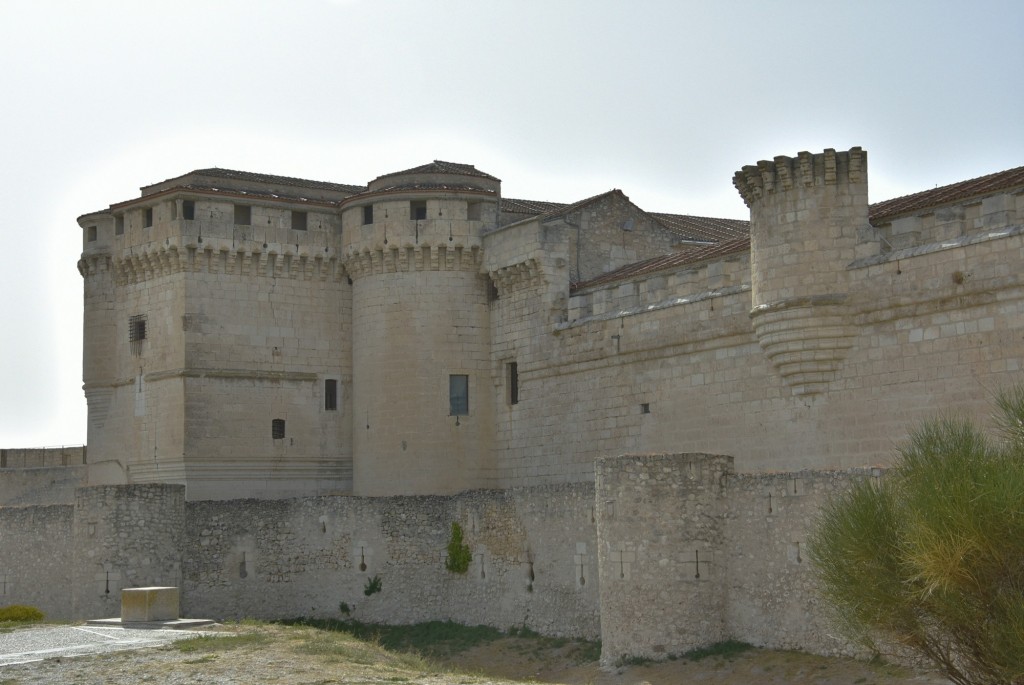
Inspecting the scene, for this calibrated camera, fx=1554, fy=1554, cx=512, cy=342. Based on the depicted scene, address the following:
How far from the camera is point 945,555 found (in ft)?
47.2

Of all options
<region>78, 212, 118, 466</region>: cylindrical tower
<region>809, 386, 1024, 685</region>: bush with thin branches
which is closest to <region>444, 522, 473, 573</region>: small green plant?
<region>78, 212, 118, 466</region>: cylindrical tower

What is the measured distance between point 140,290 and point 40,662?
53.1 feet

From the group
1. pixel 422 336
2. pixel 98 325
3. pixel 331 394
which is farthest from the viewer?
pixel 98 325

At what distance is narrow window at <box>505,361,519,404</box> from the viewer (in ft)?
111

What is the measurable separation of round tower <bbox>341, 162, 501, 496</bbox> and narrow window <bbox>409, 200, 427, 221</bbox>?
2 cm

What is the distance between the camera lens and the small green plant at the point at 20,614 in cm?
2770

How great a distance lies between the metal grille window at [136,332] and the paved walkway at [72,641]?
10.8 m

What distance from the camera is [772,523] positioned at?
21375 millimetres

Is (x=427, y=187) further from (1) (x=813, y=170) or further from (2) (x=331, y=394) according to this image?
(1) (x=813, y=170)

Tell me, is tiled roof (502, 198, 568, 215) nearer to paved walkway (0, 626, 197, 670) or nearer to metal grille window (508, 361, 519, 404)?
metal grille window (508, 361, 519, 404)

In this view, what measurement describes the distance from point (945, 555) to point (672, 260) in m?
17.2

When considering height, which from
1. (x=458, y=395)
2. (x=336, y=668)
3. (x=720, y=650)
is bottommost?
(x=720, y=650)

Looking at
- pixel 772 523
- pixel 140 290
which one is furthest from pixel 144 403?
pixel 772 523

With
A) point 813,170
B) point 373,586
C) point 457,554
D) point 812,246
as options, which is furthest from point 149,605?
point 813,170
